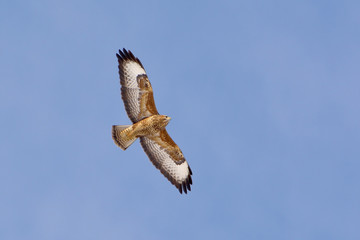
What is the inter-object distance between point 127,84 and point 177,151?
7.84 ft

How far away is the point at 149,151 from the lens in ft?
55.1

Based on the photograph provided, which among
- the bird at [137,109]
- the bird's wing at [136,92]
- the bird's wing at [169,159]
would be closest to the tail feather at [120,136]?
the bird at [137,109]

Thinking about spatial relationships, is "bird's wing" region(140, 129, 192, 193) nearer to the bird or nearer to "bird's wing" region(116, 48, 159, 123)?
the bird

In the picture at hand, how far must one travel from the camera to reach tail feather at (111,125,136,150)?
16.0m

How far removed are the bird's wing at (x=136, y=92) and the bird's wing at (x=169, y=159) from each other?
0.90 m

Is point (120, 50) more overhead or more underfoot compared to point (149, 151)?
more overhead

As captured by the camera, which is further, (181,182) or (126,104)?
(181,182)

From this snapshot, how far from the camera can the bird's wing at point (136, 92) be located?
15.9m

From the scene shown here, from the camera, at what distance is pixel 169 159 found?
16.9 m

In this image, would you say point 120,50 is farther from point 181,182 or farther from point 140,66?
point 181,182

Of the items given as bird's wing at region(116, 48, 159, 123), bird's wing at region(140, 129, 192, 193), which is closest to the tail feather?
bird's wing at region(116, 48, 159, 123)

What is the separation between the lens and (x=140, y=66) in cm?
1605

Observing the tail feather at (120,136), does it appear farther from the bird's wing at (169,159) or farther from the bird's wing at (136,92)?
the bird's wing at (169,159)

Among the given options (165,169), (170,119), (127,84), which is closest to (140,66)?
(127,84)
